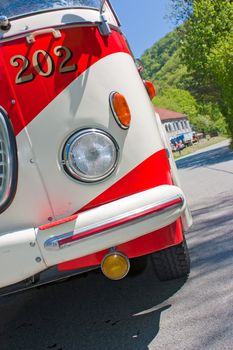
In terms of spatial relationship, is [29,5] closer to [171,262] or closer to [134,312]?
[171,262]

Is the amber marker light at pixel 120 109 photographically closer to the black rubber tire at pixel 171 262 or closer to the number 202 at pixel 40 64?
the number 202 at pixel 40 64

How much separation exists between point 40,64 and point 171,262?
1.78 metres

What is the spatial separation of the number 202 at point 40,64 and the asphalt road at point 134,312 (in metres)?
1.71

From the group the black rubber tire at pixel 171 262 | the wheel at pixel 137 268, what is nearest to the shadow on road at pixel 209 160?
the wheel at pixel 137 268

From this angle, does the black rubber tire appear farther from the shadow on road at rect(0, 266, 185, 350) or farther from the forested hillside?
the forested hillside

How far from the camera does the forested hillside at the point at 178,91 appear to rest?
27.3 meters

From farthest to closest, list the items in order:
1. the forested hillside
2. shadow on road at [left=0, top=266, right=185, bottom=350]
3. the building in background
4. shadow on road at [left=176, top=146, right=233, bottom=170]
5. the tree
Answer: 1. the building in background
2. the forested hillside
3. shadow on road at [left=176, top=146, right=233, bottom=170]
4. the tree
5. shadow on road at [left=0, top=266, right=185, bottom=350]

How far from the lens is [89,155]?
245 cm

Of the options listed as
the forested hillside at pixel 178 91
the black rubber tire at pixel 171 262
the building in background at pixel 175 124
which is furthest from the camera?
the building in background at pixel 175 124

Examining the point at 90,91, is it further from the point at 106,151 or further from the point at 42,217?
the point at 42,217

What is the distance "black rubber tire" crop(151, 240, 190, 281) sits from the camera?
3.26m

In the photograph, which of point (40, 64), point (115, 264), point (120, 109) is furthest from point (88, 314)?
point (40, 64)

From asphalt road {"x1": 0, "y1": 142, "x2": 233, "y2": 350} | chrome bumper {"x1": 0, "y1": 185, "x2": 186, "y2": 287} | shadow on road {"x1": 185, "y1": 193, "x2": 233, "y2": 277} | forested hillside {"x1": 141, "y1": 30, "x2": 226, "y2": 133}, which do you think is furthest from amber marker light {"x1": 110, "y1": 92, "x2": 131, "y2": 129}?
forested hillside {"x1": 141, "y1": 30, "x2": 226, "y2": 133}

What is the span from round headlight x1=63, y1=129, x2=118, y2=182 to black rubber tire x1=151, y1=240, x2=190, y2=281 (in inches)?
40.9
